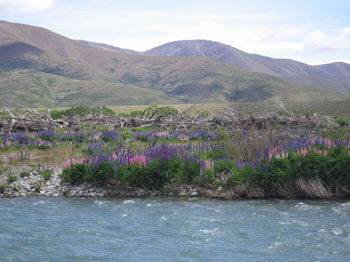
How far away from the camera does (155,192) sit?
12.7 meters

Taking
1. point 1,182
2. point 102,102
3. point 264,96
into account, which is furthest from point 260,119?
point 264,96

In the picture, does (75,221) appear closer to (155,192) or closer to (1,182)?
(155,192)

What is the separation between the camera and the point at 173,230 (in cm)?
945

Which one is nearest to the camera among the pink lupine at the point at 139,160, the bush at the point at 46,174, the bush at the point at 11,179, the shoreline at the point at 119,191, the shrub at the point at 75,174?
the shoreline at the point at 119,191

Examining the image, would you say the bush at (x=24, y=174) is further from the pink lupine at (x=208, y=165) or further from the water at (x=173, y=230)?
the pink lupine at (x=208, y=165)

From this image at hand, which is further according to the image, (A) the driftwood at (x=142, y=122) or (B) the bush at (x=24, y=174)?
(A) the driftwood at (x=142, y=122)

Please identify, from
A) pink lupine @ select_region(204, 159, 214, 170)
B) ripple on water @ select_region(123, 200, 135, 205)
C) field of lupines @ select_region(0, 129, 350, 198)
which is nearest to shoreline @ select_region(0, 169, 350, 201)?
field of lupines @ select_region(0, 129, 350, 198)

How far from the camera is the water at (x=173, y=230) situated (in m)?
8.06

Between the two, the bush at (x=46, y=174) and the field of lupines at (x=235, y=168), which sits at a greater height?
the field of lupines at (x=235, y=168)

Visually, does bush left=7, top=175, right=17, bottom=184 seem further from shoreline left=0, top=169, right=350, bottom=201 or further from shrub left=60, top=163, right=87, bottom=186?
shrub left=60, top=163, right=87, bottom=186

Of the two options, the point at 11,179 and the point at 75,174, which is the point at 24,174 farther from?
the point at 75,174

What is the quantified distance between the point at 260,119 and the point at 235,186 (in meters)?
9.63

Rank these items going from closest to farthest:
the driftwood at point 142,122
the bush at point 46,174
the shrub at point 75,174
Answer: the shrub at point 75,174 → the bush at point 46,174 → the driftwood at point 142,122

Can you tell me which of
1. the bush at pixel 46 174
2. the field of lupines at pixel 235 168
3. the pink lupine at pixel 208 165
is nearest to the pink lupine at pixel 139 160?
the field of lupines at pixel 235 168
